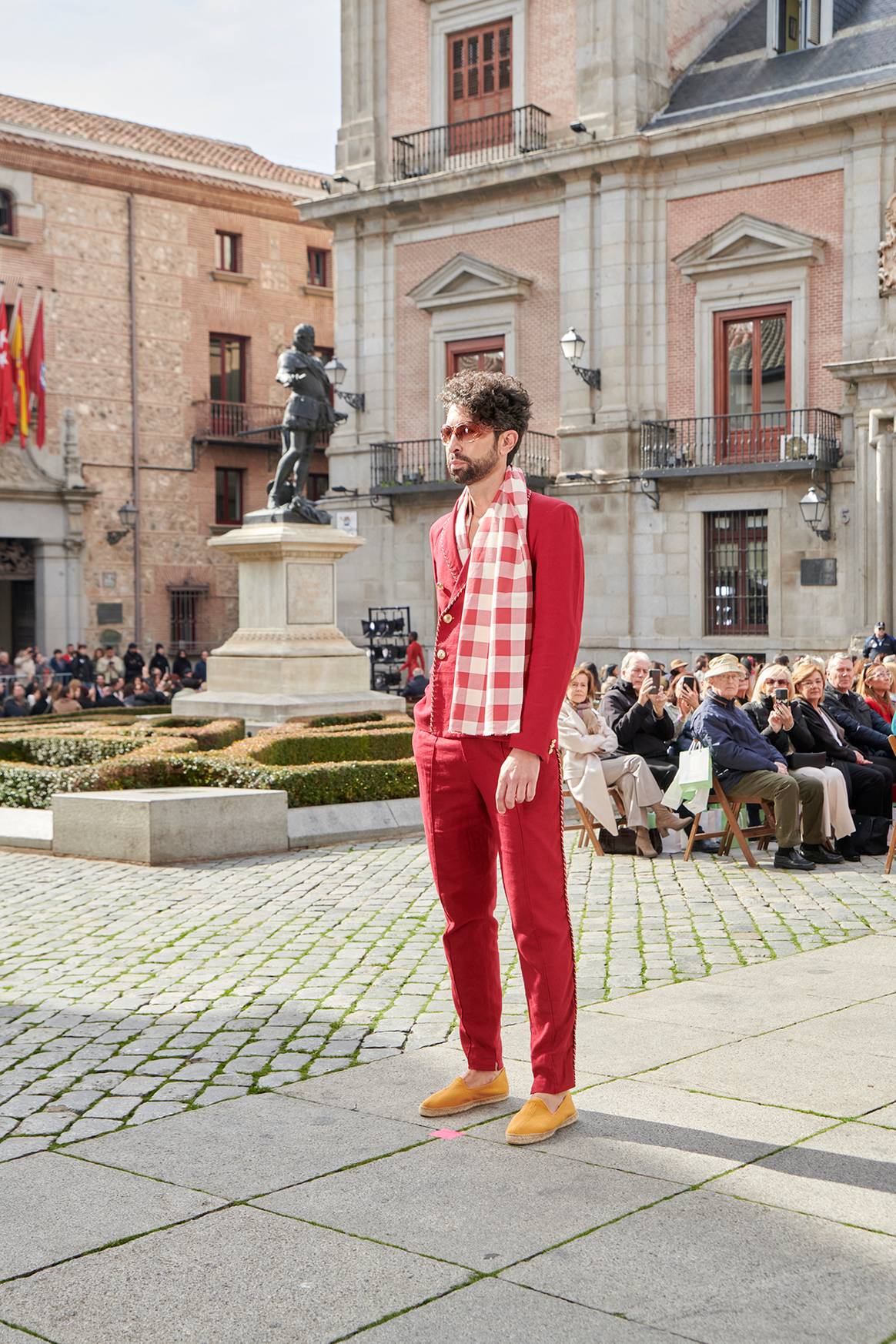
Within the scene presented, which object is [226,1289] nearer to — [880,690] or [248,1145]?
[248,1145]

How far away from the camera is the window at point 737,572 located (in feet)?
87.4

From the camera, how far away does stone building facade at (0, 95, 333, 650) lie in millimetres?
34688

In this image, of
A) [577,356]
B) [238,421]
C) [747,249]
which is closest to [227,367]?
[238,421]

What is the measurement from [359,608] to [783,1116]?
27036 mm

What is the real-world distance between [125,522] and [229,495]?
3.62m

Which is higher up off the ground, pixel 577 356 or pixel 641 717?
pixel 577 356

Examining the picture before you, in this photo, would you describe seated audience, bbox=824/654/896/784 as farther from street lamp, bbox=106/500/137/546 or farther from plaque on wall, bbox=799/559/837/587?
street lamp, bbox=106/500/137/546

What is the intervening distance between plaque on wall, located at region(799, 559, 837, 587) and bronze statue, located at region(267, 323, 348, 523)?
11.5 meters


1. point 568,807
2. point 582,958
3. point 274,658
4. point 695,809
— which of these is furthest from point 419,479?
point 582,958

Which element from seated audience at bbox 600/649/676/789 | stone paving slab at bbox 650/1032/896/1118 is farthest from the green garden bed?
stone paving slab at bbox 650/1032/896/1118

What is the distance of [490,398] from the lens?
4.49 metres

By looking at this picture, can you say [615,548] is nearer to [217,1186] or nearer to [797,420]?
[797,420]

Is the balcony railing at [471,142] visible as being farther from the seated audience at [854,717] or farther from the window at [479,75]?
the seated audience at [854,717]

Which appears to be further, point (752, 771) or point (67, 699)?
point (67, 699)
